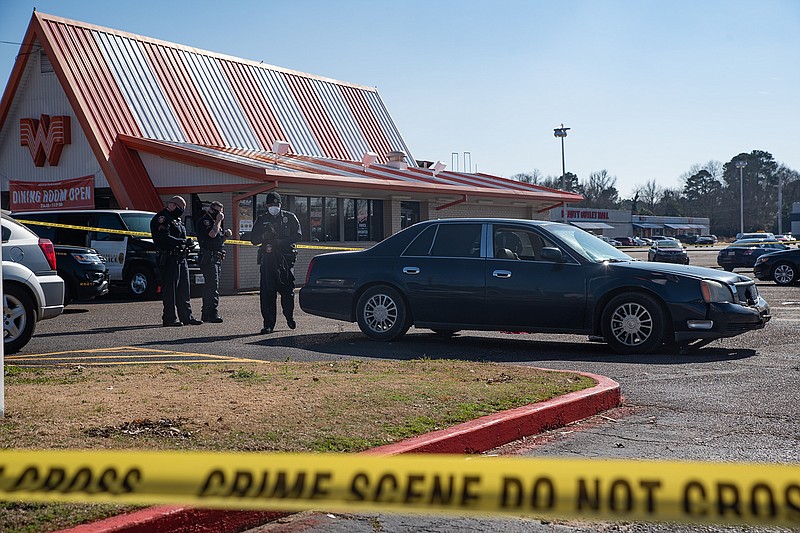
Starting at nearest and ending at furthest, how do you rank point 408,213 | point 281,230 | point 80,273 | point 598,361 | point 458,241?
point 598,361 < point 458,241 < point 281,230 < point 80,273 < point 408,213

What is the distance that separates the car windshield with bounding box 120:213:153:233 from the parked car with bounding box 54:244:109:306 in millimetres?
2199

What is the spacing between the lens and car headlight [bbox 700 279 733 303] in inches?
392

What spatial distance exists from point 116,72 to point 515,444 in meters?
22.1

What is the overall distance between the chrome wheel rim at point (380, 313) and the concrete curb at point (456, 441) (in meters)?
3.42

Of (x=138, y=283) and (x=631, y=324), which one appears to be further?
(x=138, y=283)

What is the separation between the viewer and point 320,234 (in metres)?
27.0

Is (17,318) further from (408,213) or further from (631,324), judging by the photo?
(408,213)

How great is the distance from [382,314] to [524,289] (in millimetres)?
1790

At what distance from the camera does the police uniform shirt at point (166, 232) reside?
1305cm

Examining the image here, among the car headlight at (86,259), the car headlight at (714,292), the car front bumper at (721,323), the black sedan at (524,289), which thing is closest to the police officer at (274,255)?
the black sedan at (524,289)

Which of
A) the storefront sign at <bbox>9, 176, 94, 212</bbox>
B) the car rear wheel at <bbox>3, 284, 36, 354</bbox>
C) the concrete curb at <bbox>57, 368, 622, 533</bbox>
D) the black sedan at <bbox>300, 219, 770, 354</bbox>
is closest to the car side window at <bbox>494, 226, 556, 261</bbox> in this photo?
the black sedan at <bbox>300, 219, 770, 354</bbox>

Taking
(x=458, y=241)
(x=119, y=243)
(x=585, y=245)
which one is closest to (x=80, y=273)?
(x=119, y=243)

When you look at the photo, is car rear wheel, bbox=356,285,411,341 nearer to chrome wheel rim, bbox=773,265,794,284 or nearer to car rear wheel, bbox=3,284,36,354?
car rear wheel, bbox=3,284,36,354

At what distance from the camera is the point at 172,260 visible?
13.1 m
